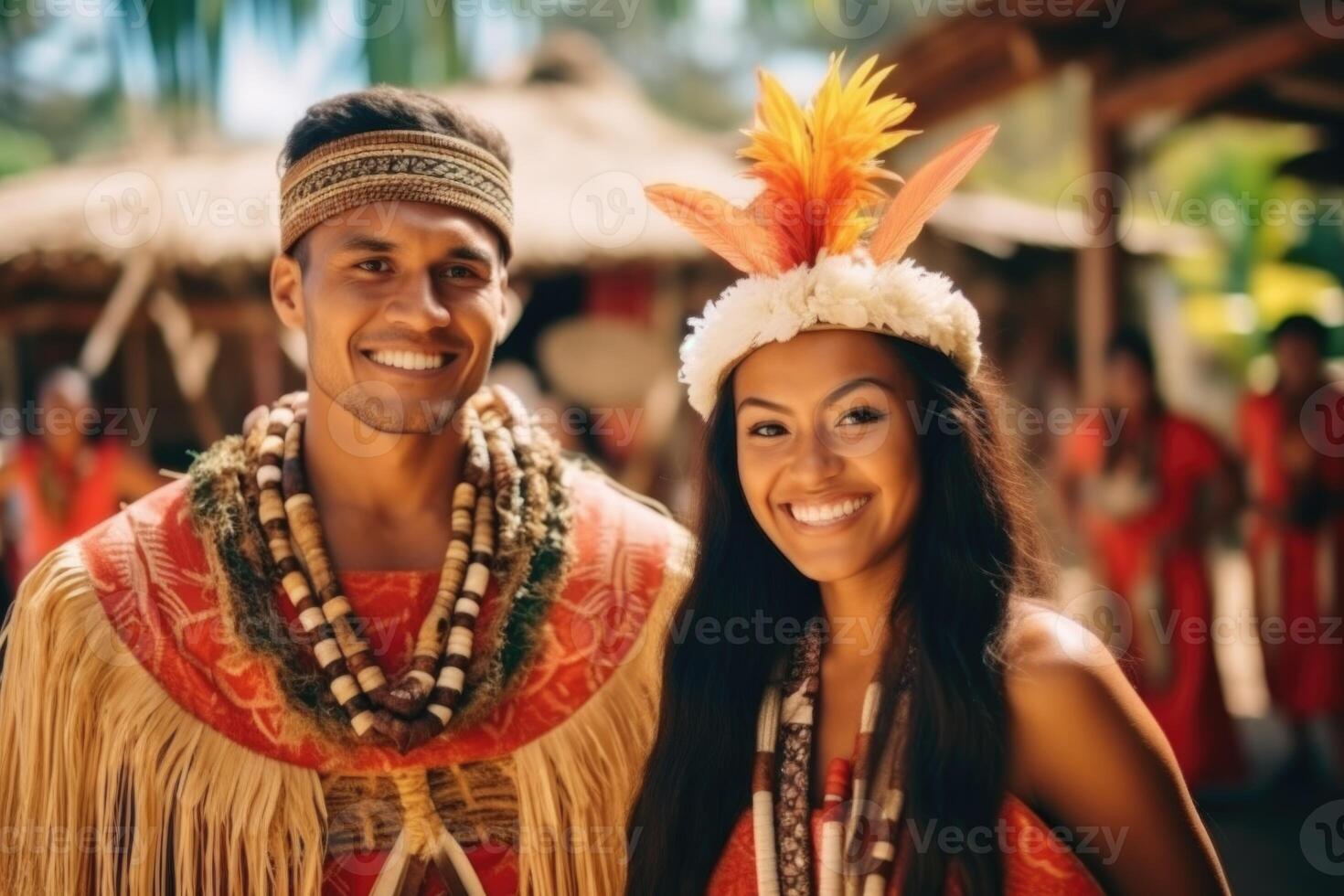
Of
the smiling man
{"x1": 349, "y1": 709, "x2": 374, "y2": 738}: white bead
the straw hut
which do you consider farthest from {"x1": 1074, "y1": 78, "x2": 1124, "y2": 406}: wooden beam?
{"x1": 349, "y1": 709, "x2": 374, "y2": 738}: white bead

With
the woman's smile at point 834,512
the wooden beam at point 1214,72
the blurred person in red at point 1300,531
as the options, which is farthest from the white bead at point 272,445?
the blurred person in red at point 1300,531

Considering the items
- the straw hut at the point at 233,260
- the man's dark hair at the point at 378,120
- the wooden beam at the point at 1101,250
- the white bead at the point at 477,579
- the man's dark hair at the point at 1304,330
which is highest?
the straw hut at the point at 233,260

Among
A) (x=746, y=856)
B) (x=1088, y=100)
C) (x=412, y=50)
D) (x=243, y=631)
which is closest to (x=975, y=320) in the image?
(x=746, y=856)

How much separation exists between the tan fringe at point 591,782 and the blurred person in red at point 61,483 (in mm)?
4295

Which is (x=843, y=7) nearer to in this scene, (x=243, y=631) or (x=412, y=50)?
(x=412, y=50)

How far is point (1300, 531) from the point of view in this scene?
19.1ft

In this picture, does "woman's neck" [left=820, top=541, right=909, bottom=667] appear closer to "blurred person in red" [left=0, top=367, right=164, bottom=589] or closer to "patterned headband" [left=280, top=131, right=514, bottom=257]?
"patterned headband" [left=280, top=131, right=514, bottom=257]

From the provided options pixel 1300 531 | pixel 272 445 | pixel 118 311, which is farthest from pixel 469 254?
pixel 118 311

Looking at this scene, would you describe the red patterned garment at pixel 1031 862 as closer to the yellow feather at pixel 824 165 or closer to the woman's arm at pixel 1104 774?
the woman's arm at pixel 1104 774

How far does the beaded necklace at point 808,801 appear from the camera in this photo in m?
1.95

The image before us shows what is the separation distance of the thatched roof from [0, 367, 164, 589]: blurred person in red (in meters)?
1.94

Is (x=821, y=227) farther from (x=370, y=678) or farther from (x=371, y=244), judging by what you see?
(x=370, y=678)

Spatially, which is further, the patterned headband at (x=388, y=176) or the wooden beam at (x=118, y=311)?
the wooden beam at (x=118, y=311)

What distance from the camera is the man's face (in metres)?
2.45
